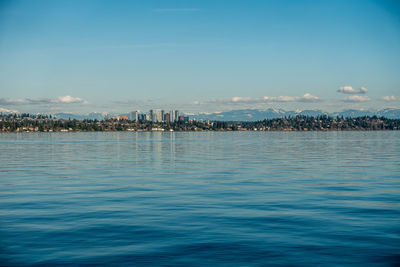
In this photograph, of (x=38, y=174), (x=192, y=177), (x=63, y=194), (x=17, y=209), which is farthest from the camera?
(x=38, y=174)

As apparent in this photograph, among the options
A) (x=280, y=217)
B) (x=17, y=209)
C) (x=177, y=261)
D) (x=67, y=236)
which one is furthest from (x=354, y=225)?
(x=17, y=209)

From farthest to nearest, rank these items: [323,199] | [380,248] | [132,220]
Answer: [323,199] < [132,220] < [380,248]

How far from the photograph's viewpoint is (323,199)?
28641 mm

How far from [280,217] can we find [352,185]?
621 inches

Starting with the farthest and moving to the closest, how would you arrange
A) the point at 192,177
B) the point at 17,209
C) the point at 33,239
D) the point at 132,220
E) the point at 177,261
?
the point at 192,177 → the point at 17,209 → the point at 132,220 → the point at 33,239 → the point at 177,261

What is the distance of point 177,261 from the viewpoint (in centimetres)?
1550

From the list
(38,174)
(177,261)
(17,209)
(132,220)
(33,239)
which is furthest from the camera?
(38,174)

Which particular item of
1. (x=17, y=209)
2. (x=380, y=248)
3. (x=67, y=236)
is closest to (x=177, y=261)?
(x=67, y=236)

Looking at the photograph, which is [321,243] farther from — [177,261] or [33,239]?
[33,239]

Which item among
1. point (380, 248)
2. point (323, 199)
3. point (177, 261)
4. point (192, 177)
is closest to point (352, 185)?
point (323, 199)

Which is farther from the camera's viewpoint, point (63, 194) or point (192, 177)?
point (192, 177)

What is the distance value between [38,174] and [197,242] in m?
32.9

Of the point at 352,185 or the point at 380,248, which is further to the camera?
the point at 352,185

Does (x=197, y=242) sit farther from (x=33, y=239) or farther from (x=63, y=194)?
(x=63, y=194)
